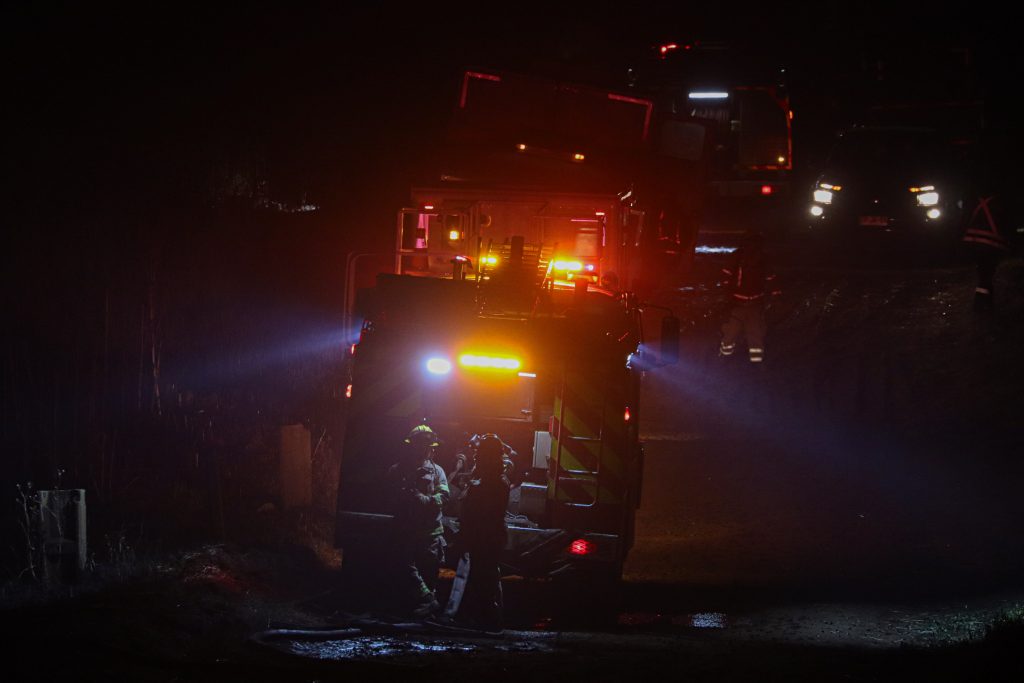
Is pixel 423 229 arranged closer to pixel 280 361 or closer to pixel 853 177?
pixel 280 361

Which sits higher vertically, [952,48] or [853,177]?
[952,48]

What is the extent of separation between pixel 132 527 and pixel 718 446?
27.9 ft

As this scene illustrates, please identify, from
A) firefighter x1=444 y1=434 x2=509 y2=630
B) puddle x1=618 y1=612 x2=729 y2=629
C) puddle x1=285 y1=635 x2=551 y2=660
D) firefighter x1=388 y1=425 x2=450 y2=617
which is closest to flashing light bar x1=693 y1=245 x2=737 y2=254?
puddle x1=618 y1=612 x2=729 y2=629

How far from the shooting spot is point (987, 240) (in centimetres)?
1416

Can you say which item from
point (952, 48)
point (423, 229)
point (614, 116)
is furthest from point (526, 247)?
point (952, 48)

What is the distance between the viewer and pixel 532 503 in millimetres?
9102

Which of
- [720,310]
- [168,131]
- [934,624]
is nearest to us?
[934,624]

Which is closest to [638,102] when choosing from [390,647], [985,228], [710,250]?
[985,228]

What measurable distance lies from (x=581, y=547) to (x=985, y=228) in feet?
31.0

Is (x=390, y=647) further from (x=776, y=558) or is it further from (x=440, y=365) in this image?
(x=776, y=558)

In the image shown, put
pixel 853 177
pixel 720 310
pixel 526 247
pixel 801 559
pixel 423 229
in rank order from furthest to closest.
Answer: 1. pixel 720 310
2. pixel 853 177
3. pixel 423 229
4. pixel 526 247
5. pixel 801 559

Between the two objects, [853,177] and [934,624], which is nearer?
[934,624]

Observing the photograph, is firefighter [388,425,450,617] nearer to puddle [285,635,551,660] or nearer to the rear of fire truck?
the rear of fire truck

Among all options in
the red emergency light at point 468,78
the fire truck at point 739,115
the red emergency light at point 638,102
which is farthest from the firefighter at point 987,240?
the red emergency light at point 468,78
